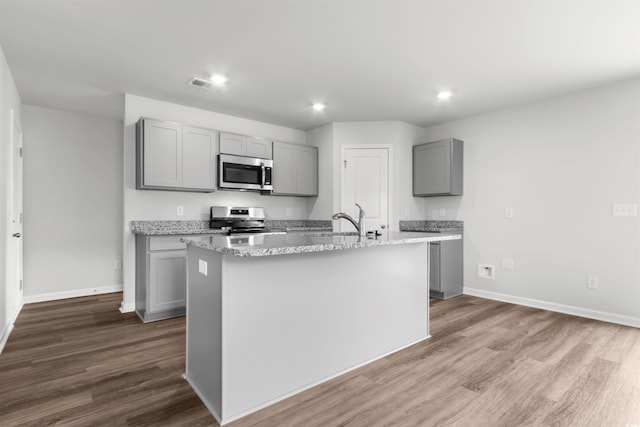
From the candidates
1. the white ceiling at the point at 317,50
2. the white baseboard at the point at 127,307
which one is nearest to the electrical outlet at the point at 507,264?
the white ceiling at the point at 317,50

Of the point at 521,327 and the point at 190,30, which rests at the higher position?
the point at 190,30

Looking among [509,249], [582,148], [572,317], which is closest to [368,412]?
[572,317]

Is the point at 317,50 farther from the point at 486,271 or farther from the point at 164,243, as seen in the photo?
the point at 486,271

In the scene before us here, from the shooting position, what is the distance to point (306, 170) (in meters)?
5.22

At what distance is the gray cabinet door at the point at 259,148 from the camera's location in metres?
4.67

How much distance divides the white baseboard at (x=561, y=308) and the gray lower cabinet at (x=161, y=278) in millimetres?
3772

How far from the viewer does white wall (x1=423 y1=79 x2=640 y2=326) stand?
3508 mm

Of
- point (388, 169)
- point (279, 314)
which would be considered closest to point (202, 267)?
point (279, 314)

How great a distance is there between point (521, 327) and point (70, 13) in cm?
456

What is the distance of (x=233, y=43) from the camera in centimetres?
277

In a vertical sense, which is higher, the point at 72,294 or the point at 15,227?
the point at 15,227

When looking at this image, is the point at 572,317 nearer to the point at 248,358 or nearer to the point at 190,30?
the point at 248,358

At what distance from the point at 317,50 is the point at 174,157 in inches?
83.2

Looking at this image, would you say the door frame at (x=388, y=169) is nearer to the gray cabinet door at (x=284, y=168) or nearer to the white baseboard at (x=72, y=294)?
the gray cabinet door at (x=284, y=168)
